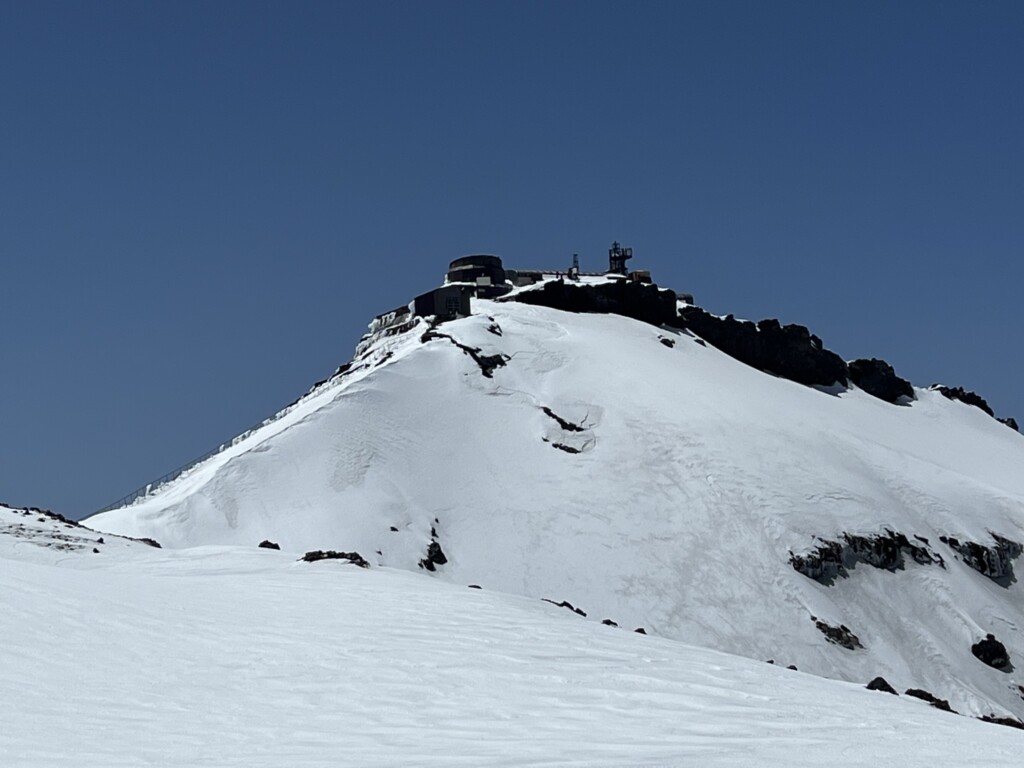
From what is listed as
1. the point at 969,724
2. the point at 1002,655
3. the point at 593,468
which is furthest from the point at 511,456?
the point at 969,724

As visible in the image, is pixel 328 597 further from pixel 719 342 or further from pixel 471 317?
pixel 719 342

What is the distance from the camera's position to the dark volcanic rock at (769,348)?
8956 cm

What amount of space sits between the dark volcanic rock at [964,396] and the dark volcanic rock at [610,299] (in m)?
25.2

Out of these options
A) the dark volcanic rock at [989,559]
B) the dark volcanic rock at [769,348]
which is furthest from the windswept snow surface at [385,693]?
the dark volcanic rock at [769,348]

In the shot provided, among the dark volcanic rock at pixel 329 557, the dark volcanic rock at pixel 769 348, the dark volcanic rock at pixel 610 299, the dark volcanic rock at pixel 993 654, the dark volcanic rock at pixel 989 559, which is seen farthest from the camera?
the dark volcanic rock at pixel 769 348

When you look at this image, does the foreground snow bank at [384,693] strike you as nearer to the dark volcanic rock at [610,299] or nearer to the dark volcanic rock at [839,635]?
the dark volcanic rock at [839,635]

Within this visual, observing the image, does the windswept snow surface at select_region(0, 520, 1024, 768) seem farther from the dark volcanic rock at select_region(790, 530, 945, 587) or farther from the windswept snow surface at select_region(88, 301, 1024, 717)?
the dark volcanic rock at select_region(790, 530, 945, 587)

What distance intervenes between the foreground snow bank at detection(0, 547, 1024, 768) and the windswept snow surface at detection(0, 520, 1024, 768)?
0.05m

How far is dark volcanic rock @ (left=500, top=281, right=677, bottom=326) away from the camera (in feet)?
283

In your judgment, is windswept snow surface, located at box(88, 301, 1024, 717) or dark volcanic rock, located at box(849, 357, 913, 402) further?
dark volcanic rock, located at box(849, 357, 913, 402)

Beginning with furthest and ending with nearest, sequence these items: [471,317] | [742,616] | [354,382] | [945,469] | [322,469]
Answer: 1. [471,317]
2. [945,469]
3. [354,382]
4. [322,469]
5. [742,616]

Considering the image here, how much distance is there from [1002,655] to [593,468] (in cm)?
1980

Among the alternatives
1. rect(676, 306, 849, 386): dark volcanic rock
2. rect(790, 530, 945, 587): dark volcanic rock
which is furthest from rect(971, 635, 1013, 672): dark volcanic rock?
rect(676, 306, 849, 386): dark volcanic rock

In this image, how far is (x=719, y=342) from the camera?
8988cm
